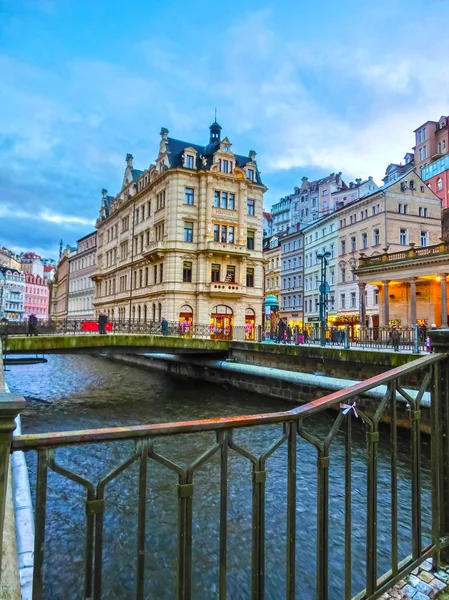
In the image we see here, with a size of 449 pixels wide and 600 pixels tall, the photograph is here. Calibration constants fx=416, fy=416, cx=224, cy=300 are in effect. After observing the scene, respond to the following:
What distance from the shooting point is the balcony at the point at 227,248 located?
133ft

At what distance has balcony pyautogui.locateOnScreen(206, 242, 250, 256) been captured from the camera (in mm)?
40594

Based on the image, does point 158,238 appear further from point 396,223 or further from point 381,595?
point 381,595

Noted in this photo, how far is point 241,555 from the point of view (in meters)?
6.63

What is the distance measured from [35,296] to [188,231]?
11346cm

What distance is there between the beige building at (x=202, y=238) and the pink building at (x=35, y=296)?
102406 mm

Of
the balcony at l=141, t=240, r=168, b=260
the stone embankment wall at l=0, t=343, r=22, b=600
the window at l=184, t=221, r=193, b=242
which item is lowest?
the stone embankment wall at l=0, t=343, r=22, b=600

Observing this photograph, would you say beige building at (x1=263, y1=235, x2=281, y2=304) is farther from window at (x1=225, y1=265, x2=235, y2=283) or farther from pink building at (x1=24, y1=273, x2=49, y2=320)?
pink building at (x1=24, y1=273, x2=49, y2=320)

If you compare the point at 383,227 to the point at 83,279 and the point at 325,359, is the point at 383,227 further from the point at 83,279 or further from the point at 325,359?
the point at 83,279

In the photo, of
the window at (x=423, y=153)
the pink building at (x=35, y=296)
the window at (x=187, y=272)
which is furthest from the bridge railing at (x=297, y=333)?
the pink building at (x=35, y=296)

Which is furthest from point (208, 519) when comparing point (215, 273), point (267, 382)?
point (215, 273)

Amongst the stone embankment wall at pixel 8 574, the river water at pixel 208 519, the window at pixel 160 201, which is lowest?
the river water at pixel 208 519

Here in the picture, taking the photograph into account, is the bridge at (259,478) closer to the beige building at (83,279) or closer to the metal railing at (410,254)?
the metal railing at (410,254)

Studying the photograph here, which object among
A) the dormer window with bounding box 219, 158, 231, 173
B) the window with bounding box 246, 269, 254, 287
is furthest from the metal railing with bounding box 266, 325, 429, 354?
the dormer window with bounding box 219, 158, 231, 173

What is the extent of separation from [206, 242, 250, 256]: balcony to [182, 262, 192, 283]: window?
2.81 m
